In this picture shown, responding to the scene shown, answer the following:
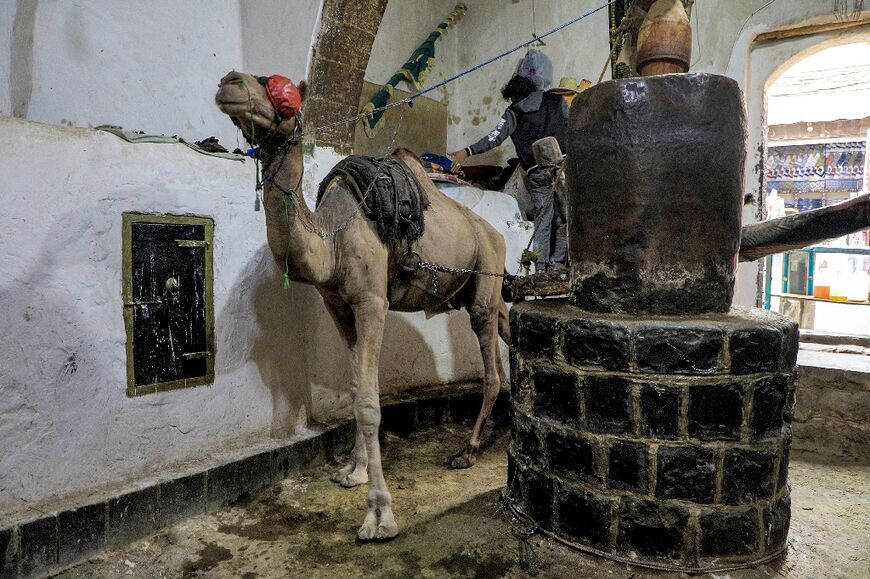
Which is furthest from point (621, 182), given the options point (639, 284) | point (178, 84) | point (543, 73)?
point (543, 73)

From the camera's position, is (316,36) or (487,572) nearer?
(487,572)

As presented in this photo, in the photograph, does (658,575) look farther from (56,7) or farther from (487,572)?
(56,7)

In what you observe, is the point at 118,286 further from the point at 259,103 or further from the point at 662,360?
the point at 662,360

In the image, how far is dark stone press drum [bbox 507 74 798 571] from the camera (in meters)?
2.27

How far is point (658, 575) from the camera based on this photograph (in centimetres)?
228

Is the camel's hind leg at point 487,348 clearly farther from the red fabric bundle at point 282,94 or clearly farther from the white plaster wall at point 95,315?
the red fabric bundle at point 282,94

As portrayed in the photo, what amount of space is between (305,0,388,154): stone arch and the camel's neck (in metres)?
1.55

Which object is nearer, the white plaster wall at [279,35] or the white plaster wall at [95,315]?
the white plaster wall at [95,315]

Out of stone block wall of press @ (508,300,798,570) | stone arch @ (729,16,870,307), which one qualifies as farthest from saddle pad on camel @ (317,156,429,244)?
stone arch @ (729,16,870,307)

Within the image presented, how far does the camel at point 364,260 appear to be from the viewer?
2.31 meters

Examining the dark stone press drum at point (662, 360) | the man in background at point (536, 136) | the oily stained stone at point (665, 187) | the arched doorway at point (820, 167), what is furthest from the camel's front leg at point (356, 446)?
the arched doorway at point (820, 167)

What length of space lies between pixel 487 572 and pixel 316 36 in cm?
354

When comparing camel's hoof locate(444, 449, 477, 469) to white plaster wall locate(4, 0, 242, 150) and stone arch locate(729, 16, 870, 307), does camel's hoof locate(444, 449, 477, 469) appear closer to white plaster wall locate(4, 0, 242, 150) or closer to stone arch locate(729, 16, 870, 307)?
white plaster wall locate(4, 0, 242, 150)

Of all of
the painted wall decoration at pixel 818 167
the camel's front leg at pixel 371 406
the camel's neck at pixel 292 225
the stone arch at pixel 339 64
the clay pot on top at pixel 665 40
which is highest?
the painted wall decoration at pixel 818 167
